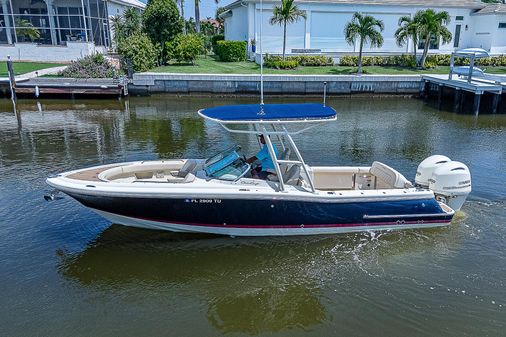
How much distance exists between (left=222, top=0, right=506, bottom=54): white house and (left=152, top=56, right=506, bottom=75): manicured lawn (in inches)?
142

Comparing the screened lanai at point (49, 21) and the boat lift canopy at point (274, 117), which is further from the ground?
the screened lanai at point (49, 21)

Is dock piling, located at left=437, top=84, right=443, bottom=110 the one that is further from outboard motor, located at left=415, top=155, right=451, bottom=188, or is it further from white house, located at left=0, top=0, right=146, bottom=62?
white house, located at left=0, top=0, right=146, bottom=62

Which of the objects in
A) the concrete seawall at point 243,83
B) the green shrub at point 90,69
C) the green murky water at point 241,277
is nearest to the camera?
the green murky water at point 241,277

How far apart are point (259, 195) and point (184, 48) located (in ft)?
85.5

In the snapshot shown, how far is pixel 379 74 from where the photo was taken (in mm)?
29906

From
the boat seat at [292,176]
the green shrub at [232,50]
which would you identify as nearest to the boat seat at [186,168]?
the boat seat at [292,176]

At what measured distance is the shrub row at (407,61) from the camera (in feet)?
109

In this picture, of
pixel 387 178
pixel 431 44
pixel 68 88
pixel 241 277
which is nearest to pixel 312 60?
pixel 431 44

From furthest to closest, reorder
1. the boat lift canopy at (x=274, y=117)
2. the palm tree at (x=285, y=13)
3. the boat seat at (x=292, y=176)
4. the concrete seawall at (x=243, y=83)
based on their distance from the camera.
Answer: the palm tree at (x=285, y=13), the concrete seawall at (x=243, y=83), the boat seat at (x=292, y=176), the boat lift canopy at (x=274, y=117)

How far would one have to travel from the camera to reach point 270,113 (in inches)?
337

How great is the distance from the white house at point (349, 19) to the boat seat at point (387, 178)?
25941mm

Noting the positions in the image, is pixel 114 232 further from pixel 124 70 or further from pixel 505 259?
pixel 124 70

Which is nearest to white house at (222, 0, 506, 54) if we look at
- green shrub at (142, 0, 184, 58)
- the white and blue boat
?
green shrub at (142, 0, 184, 58)

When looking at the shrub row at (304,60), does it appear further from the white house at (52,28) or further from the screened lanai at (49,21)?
the screened lanai at (49,21)
